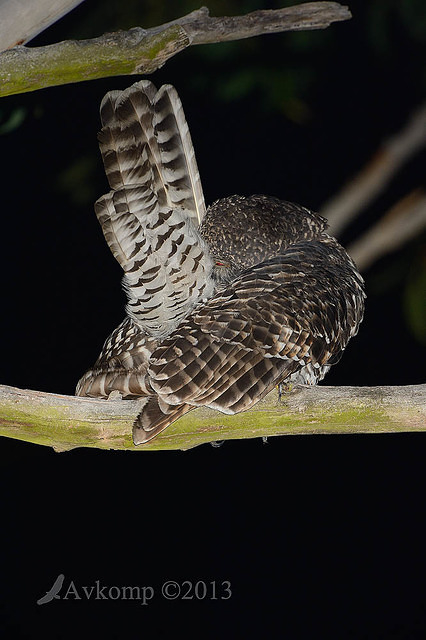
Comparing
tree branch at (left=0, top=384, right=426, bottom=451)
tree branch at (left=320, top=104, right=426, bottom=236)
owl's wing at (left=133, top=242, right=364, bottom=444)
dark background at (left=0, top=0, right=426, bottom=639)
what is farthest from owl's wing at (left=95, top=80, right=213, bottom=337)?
dark background at (left=0, top=0, right=426, bottom=639)

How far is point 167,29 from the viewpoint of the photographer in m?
1.63

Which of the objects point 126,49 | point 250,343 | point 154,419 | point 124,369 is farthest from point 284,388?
point 126,49

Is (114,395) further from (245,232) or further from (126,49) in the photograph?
(126,49)

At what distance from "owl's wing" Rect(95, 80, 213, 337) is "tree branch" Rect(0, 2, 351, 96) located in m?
0.39

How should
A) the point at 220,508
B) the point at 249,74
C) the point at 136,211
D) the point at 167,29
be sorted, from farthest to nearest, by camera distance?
the point at 220,508
the point at 249,74
the point at 136,211
the point at 167,29

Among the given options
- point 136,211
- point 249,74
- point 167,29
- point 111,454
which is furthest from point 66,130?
point 167,29

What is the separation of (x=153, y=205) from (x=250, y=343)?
1.75 ft

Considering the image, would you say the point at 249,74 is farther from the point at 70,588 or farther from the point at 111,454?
the point at 70,588

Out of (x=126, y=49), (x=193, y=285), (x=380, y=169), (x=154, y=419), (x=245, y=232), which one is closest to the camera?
(x=126, y=49)

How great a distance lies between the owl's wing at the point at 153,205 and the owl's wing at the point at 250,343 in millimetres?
191

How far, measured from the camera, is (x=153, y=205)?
7.16 feet

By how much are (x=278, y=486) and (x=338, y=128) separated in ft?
6.77

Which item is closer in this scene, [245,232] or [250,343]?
[250,343]

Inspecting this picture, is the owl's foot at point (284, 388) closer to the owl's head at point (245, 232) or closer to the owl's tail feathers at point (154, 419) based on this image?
the owl's tail feathers at point (154, 419)
